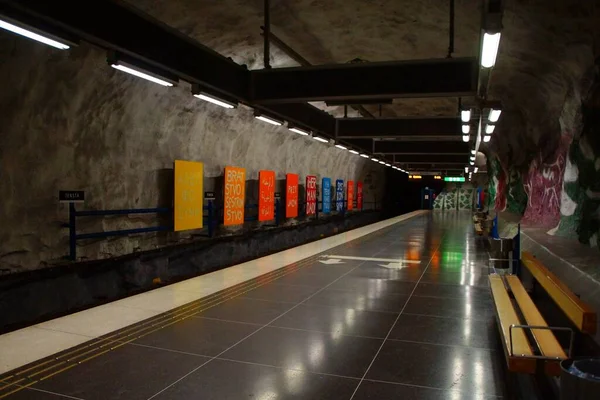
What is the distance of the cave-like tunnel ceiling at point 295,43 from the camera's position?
410cm

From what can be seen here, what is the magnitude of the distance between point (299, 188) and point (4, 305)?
466 inches

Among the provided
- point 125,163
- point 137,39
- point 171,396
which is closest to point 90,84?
point 125,163

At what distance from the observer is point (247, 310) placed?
5.10 meters

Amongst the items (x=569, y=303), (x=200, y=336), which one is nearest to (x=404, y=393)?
(x=569, y=303)

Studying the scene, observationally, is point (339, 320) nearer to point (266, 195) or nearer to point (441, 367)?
point (441, 367)

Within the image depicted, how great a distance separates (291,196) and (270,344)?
36.5ft

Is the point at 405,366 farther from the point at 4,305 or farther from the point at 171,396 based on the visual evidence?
the point at 4,305

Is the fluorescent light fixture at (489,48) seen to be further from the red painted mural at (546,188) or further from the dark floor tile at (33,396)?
the red painted mural at (546,188)

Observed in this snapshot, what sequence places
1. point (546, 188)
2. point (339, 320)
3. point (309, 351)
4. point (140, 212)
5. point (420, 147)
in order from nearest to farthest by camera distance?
point (309, 351) → point (339, 320) → point (140, 212) → point (546, 188) → point (420, 147)

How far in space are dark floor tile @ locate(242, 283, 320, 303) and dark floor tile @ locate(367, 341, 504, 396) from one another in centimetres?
183

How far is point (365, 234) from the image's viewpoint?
13.5m

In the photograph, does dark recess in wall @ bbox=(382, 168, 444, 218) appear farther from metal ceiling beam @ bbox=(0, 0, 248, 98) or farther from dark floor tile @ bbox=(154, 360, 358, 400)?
dark floor tile @ bbox=(154, 360, 358, 400)

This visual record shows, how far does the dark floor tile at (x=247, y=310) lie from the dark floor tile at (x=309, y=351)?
1.32ft

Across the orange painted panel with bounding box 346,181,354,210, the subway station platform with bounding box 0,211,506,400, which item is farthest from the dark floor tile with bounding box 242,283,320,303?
the orange painted panel with bounding box 346,181,354,210
